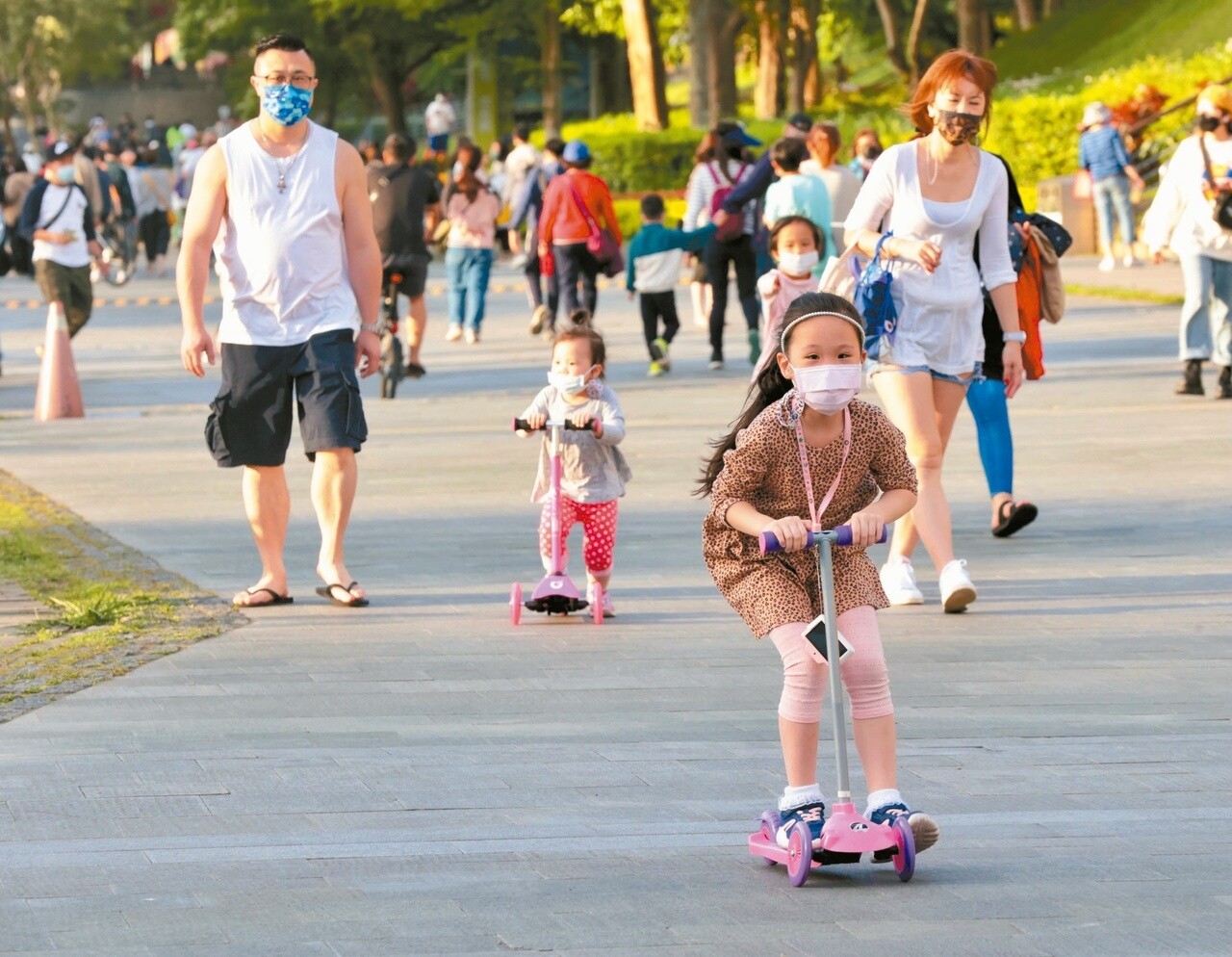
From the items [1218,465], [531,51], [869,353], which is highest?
[531,51]

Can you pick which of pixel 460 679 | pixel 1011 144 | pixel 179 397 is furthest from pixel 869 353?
pixel 1011 144

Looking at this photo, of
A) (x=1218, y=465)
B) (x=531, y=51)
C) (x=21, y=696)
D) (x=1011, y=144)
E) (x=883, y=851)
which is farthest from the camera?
(x=531, y=51)

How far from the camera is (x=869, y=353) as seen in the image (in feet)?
27.9

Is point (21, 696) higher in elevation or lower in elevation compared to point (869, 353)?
lower

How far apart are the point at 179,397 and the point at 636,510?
7.01 metres

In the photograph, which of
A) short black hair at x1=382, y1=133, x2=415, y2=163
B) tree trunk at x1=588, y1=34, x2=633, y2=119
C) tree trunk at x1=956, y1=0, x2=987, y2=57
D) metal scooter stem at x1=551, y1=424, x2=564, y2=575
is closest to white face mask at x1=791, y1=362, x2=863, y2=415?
metal scooter stem at x1=551, y1=424, x2=564, y2=575

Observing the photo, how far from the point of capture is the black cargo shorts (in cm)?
850

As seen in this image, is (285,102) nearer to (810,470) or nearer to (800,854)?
(810,470)

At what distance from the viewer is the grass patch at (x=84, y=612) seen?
24.4 feet

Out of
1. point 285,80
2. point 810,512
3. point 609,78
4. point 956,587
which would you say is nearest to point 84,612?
point 285,80

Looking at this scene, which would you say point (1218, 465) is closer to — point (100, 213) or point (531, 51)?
point (100, 213)

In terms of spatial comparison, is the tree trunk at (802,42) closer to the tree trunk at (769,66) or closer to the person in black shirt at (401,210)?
the tree trunk at (769,66)

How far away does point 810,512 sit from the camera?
529cm

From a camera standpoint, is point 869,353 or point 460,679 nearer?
point 460,679
